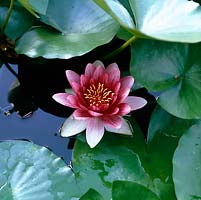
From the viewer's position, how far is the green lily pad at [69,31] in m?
1.22

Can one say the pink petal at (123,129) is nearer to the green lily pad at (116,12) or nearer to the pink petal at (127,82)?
the pink petal at (127,82)

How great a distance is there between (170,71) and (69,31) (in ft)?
0.99

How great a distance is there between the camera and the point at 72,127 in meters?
1.19

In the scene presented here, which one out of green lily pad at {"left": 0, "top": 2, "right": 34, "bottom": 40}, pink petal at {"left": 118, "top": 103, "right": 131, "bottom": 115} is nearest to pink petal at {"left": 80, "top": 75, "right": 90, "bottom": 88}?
pink petal at {"left": 118, "top": 103, "right": 131, "bottom": 115}

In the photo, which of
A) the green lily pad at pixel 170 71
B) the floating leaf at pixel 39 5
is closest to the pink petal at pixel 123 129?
the green lily pad at pixel 170 71

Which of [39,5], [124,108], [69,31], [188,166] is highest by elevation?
[39,5]

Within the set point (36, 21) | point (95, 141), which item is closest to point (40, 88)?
point (36, 21)

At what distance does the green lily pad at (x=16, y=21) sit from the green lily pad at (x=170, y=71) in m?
0.32

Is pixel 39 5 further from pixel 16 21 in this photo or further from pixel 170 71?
pixel 170 71

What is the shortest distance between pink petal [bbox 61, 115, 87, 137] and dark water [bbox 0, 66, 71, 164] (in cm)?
10

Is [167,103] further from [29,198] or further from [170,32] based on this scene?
[29,198]

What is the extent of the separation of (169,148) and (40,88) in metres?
0.45

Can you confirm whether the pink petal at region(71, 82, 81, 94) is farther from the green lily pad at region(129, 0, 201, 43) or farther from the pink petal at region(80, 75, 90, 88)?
the green lily pad at region(129, 0, 201, 43)

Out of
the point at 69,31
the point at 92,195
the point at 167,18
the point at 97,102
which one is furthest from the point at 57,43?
the point at 92,195
